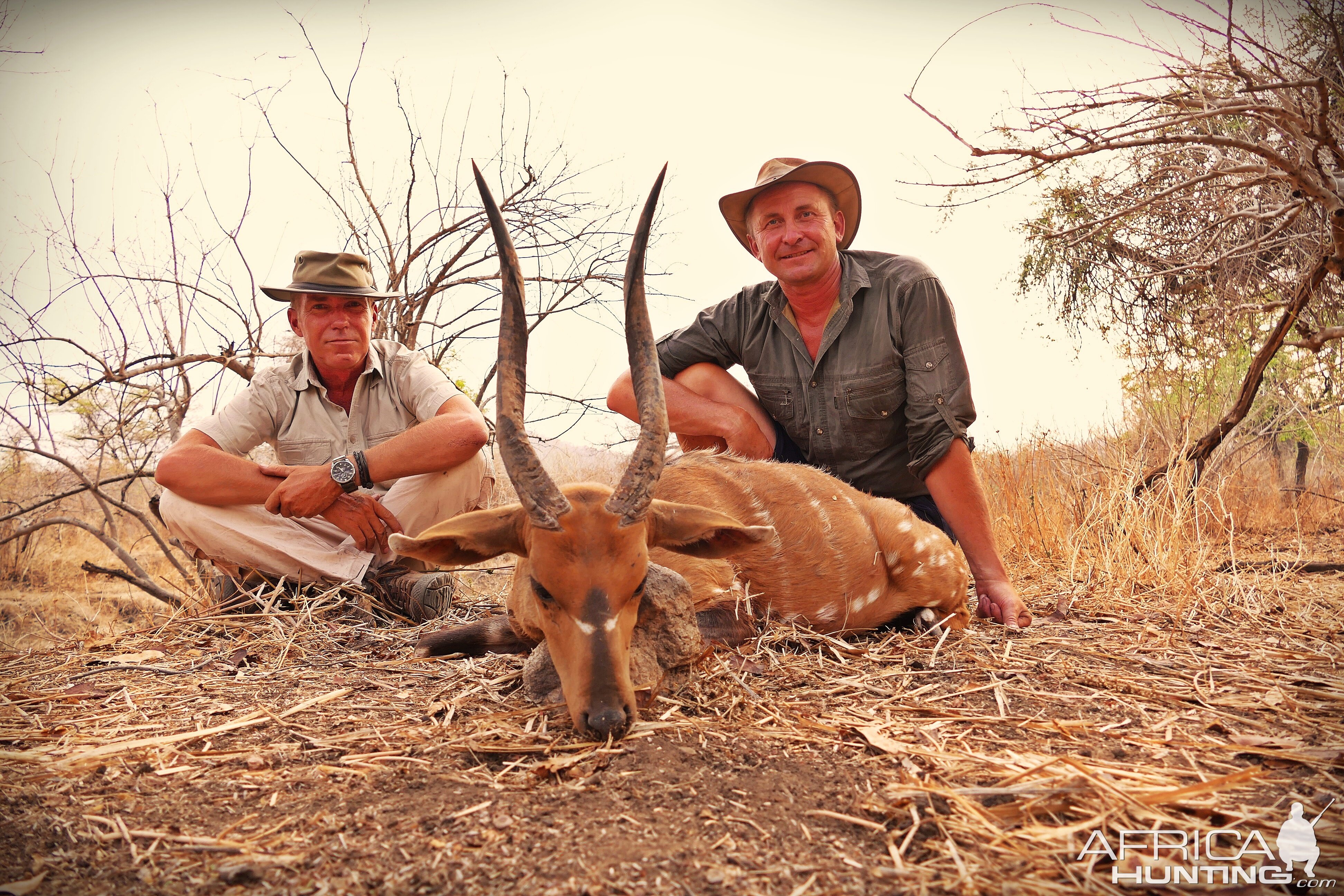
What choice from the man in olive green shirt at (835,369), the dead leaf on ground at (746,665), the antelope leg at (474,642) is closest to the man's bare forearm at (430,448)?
the man in olive green shirt at (835,369)

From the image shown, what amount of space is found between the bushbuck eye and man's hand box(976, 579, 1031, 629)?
2.87m

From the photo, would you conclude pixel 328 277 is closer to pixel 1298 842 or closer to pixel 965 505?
pixel 965 505

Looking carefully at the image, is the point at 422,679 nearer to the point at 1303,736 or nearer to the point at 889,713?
the point at 889,713

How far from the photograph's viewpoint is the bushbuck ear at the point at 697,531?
3.49 meters

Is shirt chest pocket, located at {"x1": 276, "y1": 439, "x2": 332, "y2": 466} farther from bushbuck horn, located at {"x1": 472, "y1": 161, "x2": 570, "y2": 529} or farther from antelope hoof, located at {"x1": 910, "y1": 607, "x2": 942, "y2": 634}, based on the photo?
antelope hoof, located at {"x1": 910, "y1": 607, "x2": 942, "y2": 634}

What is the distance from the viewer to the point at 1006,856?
1999 mm

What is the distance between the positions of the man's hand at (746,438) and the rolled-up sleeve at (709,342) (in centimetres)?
54

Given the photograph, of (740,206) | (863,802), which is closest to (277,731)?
(863,802)

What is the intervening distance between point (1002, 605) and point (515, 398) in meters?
3.29

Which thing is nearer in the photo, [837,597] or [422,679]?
[422,679]

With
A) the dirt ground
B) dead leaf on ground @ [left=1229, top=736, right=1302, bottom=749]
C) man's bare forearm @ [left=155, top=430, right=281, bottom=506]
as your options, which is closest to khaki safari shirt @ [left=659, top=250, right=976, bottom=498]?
the dirt ground

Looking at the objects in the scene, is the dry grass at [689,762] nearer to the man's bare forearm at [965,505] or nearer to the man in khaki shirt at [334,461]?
the man's bare forearm at [965,505]

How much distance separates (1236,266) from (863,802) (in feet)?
26.5

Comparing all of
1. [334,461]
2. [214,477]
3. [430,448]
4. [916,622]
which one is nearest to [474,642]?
[430,448]
